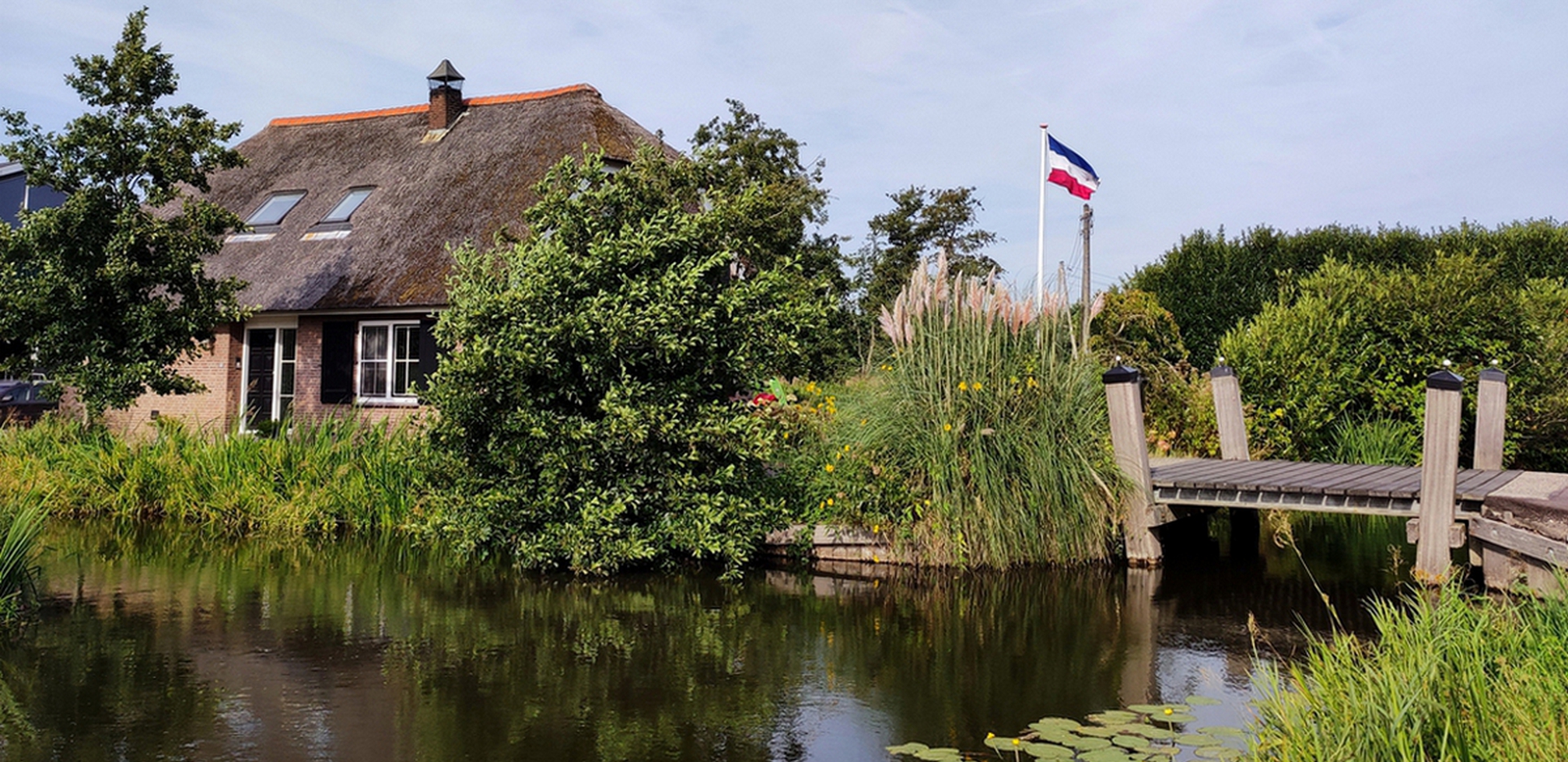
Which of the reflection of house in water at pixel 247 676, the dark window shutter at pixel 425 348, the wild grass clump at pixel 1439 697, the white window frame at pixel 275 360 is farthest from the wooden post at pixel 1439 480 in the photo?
the white window frame at pixel 275 360

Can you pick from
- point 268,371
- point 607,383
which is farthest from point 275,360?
point 607,383

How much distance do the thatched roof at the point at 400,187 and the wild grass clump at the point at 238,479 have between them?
5.23m

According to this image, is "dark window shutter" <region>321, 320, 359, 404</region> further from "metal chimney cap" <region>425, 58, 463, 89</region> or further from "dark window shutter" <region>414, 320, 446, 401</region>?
"metal chimney cap" <region>425, 58, 463, 89</region>

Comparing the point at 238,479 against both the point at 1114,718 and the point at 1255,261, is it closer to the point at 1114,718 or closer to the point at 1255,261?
the point at 1114,718

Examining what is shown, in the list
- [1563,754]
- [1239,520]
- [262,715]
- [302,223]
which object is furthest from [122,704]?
[302,223]

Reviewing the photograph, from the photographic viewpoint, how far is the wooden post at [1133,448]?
28.1 ft

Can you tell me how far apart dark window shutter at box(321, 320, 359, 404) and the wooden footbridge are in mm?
12225

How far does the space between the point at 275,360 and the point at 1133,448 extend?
46.5ft

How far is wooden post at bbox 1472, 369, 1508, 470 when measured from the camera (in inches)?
362

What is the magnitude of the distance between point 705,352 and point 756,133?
483 inches

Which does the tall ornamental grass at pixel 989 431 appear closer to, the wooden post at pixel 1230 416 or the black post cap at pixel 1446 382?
the black post cap at pixel 1446 382

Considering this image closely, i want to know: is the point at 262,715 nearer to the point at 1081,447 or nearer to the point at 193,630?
the point at 193,630

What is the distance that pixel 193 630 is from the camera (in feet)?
21.3

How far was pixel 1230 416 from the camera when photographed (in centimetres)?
1061
